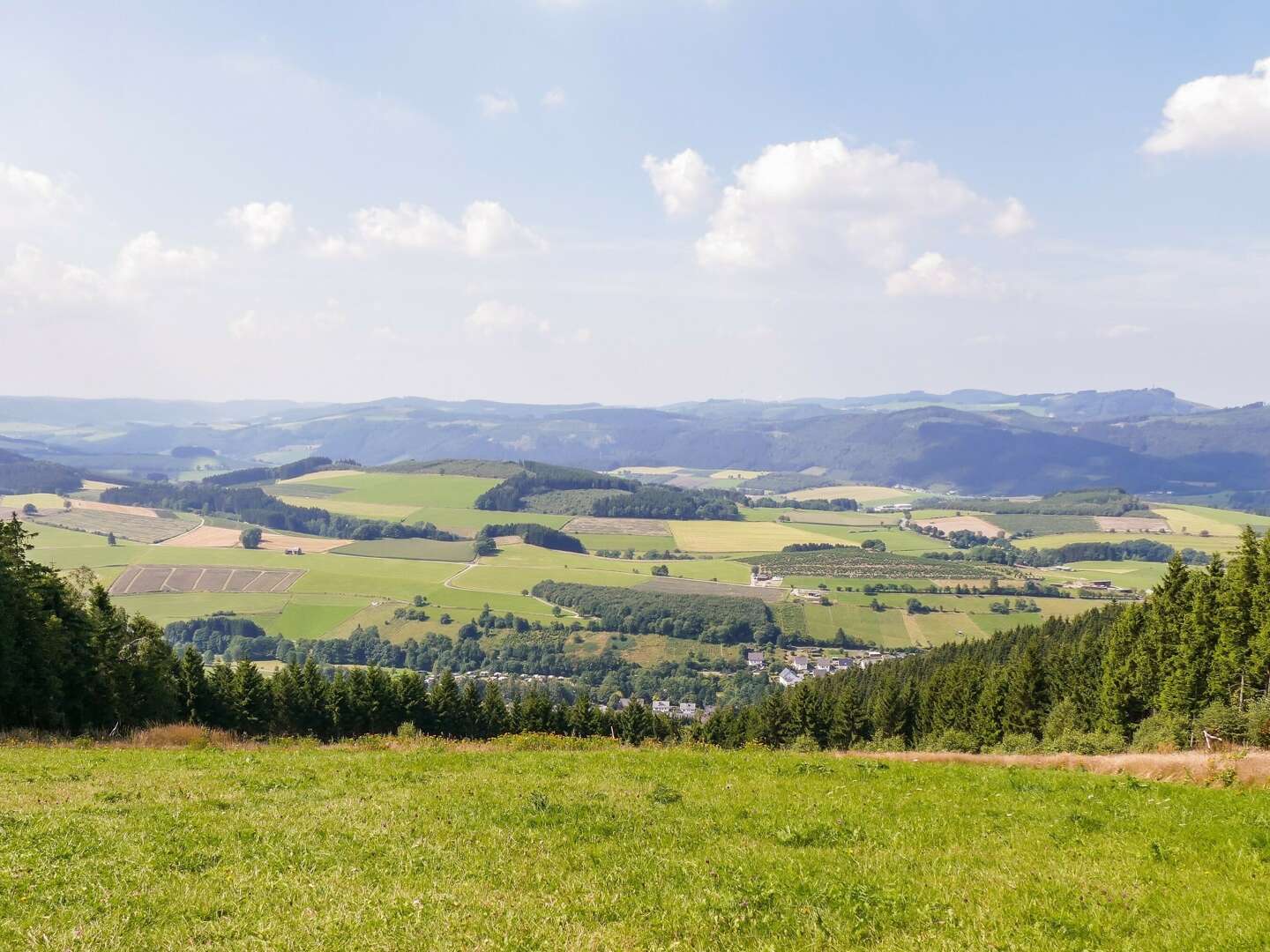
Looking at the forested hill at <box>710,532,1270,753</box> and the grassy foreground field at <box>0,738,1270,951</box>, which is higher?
the grassy foreground field at <box>0,738,1270,951</box>

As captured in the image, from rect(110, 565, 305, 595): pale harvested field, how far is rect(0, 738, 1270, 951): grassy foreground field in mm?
175537

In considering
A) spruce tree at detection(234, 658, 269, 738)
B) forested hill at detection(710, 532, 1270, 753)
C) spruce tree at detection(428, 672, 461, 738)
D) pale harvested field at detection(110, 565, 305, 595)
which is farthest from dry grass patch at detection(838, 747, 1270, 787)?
pale harvested field at detection(110, 565, 305, 595)

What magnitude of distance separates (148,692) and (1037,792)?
50826mm

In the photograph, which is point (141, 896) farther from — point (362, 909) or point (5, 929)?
point (362, 909)

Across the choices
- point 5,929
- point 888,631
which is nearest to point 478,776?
point 5,929

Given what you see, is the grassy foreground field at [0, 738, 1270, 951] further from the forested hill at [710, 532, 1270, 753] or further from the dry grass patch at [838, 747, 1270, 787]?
the forested hill at [710, 532, 1270, 753]

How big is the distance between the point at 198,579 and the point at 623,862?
197894 millimetres

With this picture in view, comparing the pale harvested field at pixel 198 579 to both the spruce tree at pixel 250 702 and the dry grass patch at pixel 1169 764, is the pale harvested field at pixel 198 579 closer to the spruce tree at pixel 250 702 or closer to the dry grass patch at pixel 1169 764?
the spruce tree at pixel 250 702

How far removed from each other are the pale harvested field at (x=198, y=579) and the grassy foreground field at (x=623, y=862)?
175537 millimetres

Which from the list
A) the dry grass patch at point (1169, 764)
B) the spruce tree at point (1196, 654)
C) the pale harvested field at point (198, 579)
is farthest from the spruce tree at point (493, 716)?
the pale harvested field at point (198, 579)

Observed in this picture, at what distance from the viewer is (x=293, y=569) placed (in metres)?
195

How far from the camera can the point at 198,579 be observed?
7008 inches

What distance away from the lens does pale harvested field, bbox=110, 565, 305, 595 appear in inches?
6645

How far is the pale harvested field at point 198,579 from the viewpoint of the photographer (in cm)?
16879
